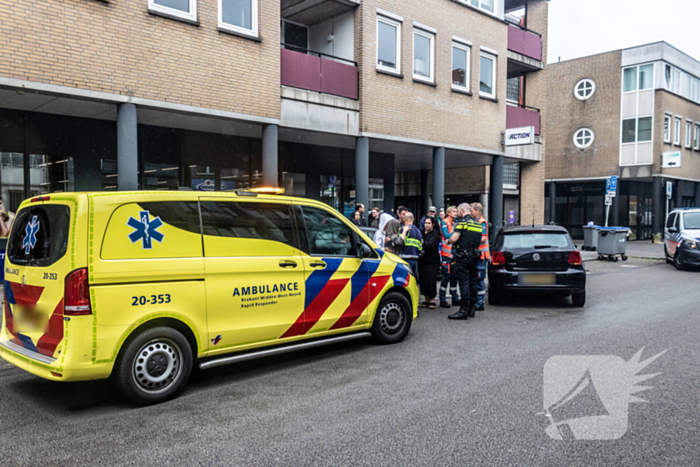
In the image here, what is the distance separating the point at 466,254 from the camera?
859cm

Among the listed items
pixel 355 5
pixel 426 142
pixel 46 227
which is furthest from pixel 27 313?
pixel 426 142

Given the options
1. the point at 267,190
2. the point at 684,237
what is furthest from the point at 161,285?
the point at 684,237

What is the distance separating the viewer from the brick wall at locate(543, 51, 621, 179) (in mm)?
33188

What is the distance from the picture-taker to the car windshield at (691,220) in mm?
16172

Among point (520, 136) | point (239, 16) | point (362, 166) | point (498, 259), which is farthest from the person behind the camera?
point (520, 136)

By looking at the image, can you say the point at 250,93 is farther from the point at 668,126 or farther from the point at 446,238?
the point at 668,126

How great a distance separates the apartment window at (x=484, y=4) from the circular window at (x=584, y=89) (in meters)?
18.2

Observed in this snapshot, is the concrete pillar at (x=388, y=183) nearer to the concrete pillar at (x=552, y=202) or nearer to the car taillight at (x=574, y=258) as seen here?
the car taillight at (x=574, y=258)

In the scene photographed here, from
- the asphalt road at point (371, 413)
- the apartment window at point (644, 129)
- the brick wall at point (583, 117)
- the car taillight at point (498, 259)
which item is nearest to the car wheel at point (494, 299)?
the car taillight at point (498, 259)

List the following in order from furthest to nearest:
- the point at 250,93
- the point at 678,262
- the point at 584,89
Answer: the point at 584,89 → the point at 678,262 → the point at 250,93

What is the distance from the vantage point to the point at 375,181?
1942 centimetres

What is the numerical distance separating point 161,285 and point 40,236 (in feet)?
3.62

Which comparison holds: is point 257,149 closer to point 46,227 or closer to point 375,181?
point 375,181

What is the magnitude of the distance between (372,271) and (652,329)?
4.05 m
